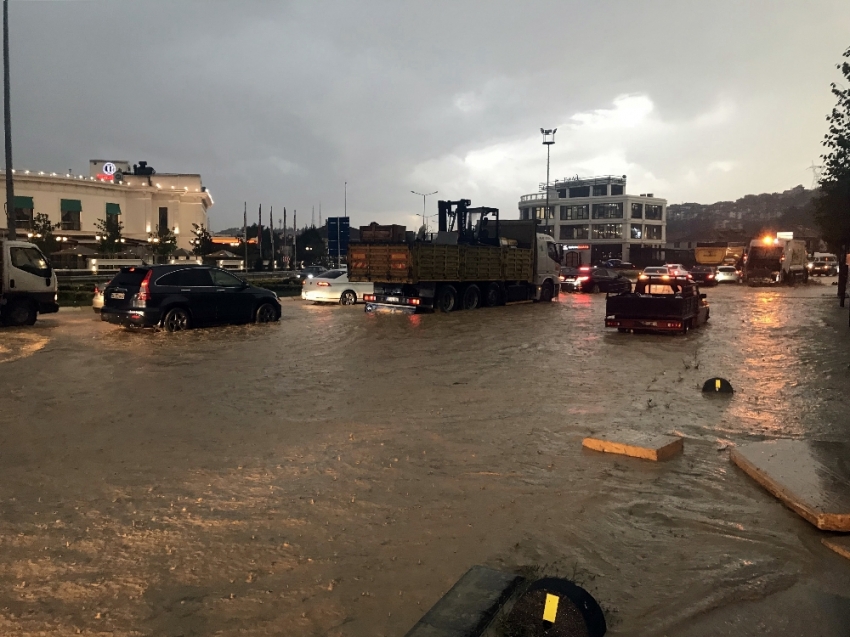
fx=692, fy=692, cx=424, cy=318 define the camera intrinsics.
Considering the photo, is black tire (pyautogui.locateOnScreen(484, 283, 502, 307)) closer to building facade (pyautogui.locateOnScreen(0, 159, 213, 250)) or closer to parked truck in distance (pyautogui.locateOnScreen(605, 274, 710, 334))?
parked truck in distance (pyautogui.locateOnScreen(605, 274, 710, 334))

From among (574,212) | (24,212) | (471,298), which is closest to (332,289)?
(471,298)

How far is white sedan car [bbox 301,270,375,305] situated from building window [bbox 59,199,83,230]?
39.5 meters

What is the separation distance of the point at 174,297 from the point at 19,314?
15.7 feet

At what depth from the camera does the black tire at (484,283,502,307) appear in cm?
2456

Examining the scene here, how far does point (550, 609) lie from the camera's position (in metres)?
3.42

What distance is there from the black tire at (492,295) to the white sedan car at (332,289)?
447 cm

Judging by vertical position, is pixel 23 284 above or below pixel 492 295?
above

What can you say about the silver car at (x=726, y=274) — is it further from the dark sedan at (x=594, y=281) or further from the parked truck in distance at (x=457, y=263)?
the parked truck in distance at (x=457, y=263)

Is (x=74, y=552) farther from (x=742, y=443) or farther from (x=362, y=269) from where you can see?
(x=362, y=269)

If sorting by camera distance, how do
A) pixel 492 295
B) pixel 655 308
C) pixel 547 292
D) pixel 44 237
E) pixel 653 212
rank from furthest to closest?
pixel 653 212, pixel 44 237, pixel 547 292, pixel 492 295, pixel 655 308

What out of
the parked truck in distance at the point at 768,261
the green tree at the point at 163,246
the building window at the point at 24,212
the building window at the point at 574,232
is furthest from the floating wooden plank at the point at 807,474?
the building window at the point at 574,232

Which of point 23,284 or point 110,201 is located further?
point 110,201

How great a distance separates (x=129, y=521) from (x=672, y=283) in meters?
14.9

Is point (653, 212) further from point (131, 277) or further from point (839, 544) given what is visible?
point (839, 544)
